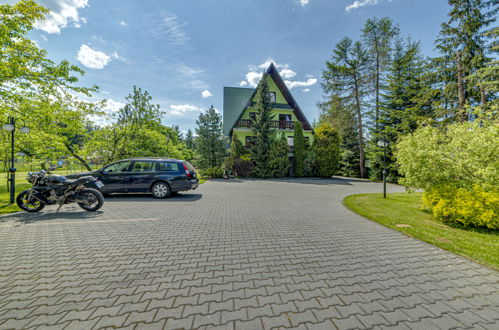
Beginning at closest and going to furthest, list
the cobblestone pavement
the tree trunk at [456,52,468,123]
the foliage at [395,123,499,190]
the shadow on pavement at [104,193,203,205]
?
1. the cobblestone pavement
2. the foliage at [395,123,499,190]
3. the shadow on pavement at [104,193,203,205]
4. the tree trunk at [456,52,468,123]

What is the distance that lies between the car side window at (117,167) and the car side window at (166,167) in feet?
4.32

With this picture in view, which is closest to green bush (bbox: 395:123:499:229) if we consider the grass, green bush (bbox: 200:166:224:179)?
the grass

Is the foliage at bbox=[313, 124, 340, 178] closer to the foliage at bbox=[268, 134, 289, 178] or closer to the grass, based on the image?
the foliage at bbox=[268, 134, 289, 178]

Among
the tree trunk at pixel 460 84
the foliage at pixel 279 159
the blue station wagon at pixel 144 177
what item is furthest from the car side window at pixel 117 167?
the tree trunk at pixel 460 84

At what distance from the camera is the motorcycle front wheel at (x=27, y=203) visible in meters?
6.33

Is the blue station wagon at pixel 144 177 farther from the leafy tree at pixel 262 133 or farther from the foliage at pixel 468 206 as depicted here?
the leafy tree at pixel 262 133

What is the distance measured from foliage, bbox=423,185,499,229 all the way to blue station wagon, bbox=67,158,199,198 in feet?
31.1

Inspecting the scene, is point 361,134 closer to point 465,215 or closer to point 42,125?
point 465,215

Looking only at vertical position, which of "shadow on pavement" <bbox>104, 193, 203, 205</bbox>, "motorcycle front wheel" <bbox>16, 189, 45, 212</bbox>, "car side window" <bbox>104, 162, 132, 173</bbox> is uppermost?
"car side window" <bbox>104, 162, 132, 173</bbox>

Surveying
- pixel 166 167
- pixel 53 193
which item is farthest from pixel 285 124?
pixel 53 193

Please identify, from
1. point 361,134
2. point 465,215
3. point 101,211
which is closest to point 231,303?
point 101,211

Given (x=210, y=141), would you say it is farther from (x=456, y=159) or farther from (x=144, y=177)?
(x=456, y=159)

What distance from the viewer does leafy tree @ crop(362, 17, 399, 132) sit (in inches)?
861

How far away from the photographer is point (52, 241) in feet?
13.5
